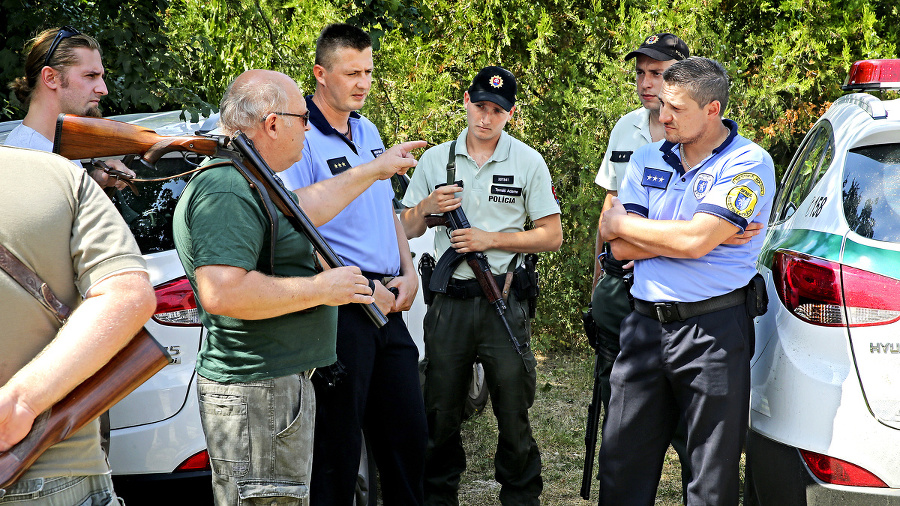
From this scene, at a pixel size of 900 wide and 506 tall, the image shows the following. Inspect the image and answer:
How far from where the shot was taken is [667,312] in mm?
3000

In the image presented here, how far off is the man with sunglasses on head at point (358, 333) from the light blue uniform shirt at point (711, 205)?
3.22 ft

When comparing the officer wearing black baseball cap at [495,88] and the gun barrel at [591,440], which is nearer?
the gun barrel at [591,440]

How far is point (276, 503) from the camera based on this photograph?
2387 mm

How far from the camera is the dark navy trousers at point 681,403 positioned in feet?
9.62

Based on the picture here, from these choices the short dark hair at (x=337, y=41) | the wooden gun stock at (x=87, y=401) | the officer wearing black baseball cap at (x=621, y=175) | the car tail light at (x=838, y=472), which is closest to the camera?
the wooden gun stock at (x=87, y=401)

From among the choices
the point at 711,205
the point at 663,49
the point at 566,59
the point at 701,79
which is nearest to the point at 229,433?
the point at 711,205

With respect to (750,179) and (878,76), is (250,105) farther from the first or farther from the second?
(878,76)

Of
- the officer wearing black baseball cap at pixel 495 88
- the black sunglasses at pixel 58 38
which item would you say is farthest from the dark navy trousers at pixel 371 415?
the black sunglasses at pixel 58 38

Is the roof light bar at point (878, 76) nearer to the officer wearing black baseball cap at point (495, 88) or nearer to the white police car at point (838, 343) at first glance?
the white police car at point (838, 343)

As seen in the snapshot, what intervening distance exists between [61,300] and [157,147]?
711 mm

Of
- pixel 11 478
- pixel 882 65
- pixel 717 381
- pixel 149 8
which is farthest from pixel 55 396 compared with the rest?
pixel 149 8

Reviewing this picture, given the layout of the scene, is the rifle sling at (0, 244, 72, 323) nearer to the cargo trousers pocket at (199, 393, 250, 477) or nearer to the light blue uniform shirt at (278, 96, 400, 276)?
the cargo trousers pocket at (199, 393, 250, 477)

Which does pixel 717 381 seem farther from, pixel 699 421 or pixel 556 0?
pixel 556 0

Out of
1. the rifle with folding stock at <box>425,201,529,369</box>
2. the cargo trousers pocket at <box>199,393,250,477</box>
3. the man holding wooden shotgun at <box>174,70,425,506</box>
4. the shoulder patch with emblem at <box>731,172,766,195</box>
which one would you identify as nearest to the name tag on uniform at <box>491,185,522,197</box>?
the rifle with folding stock at <box>425,201,529,369</box>
